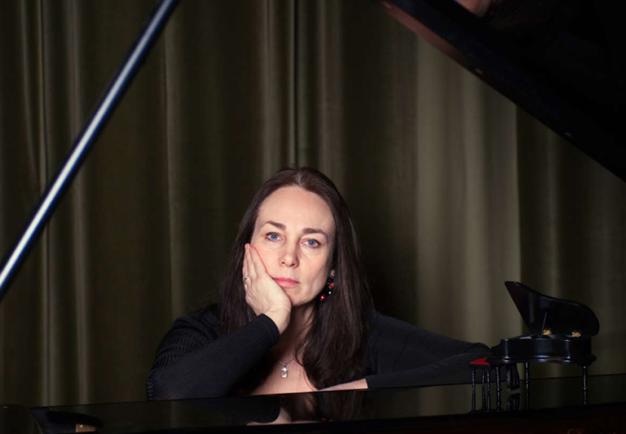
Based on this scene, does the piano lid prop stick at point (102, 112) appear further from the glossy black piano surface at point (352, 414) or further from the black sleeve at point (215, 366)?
the black sleeve at point (215, 366)

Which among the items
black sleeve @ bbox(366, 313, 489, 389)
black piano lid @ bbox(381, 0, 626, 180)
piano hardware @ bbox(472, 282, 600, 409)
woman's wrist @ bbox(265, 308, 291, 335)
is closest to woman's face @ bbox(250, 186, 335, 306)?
woman's wrist @ bbox(265, 308, 291, 335)

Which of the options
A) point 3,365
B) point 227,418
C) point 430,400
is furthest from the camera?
point 3,365

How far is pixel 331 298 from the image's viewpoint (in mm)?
2480

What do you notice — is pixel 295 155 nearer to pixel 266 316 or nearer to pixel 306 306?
pixel 306 306

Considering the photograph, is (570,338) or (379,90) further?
(379,90)

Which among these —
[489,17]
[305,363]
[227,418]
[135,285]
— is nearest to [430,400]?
[227,418]

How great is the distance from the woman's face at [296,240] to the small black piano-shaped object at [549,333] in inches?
28.4

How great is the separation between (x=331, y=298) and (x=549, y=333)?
2.77 ft

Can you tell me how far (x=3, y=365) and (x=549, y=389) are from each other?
73.9 inches

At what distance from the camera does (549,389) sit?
1643 mm

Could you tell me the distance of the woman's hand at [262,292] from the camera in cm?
219

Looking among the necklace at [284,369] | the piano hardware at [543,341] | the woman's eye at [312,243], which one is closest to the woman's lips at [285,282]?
the woman's eye at [312,243]

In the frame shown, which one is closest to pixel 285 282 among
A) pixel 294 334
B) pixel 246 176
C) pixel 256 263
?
pixel 256 263

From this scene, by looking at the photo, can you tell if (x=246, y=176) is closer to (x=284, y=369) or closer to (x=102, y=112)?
(x=284, y=369)
